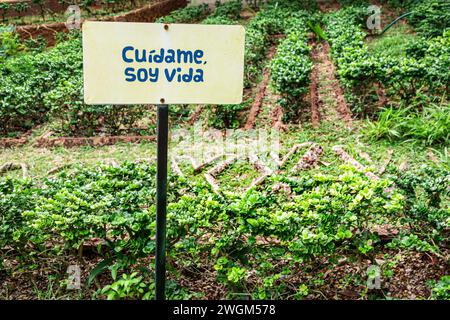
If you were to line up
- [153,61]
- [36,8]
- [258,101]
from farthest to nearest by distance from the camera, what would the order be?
[36,8], [258,101], [153,61]

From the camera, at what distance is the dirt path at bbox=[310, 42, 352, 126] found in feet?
21.9

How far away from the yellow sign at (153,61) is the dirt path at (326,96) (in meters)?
4.08

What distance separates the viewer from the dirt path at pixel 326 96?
6.69 m

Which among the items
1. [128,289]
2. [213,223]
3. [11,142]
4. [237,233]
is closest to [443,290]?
[237,233]

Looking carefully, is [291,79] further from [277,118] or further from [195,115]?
[195,115]

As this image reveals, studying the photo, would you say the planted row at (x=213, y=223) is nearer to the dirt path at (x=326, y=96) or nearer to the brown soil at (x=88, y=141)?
the brown soil at (x=88, y=141)

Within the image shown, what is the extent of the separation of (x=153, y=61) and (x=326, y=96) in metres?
5.49

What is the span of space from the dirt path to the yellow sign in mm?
4075

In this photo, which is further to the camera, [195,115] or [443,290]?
[195,115]

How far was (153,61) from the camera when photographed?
7.89ft

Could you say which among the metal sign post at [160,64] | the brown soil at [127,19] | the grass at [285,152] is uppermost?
the brown soil at [127,19]

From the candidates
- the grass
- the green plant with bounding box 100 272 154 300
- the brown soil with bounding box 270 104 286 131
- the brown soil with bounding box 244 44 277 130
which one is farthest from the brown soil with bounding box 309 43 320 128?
the green plant with bounding box 100 272 154 300

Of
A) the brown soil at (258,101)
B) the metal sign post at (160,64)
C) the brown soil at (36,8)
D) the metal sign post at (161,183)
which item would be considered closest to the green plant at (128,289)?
the metal sign post at (161,183)
